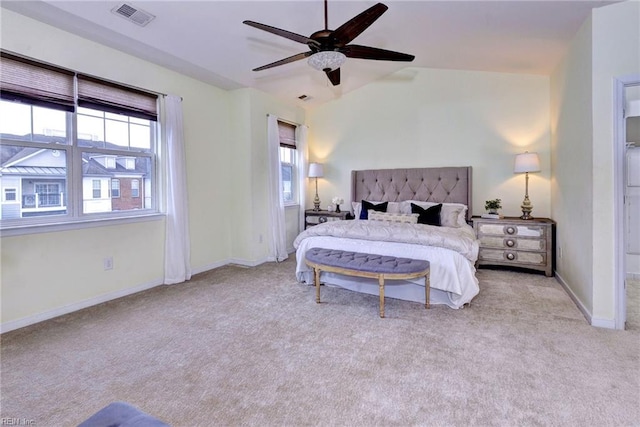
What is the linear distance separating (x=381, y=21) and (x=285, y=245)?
11.8ft

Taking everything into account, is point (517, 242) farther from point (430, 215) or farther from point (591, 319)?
point (591, 319)

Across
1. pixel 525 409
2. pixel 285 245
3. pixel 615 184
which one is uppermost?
pixel 615 184

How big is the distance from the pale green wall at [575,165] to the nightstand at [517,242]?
0.13 m

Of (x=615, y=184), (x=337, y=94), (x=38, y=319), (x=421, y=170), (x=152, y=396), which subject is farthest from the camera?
(x=337, y=94)

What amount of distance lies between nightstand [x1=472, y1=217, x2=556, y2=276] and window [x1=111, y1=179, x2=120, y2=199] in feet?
15.6

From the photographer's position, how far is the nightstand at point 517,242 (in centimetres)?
411

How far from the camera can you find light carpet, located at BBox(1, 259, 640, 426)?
168 centimetres

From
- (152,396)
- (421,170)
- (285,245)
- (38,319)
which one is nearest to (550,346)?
(152,396)

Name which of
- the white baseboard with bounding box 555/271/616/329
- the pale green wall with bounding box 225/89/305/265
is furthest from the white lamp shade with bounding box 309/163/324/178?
the white baseboard with bounding box 555/271/616/329

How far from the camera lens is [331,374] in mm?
2021

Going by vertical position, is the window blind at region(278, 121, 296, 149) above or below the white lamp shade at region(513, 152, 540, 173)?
above

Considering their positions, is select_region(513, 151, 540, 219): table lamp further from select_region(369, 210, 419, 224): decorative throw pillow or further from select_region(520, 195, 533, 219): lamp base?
select_region(369, 210, 419, 224): decorative throw pillow

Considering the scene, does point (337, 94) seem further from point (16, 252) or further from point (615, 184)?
point (16, 252)

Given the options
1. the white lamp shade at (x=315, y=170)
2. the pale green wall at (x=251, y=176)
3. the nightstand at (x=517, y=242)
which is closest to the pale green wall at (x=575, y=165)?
the nightstand at (x=517, y=242)
